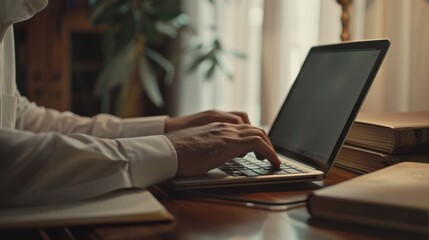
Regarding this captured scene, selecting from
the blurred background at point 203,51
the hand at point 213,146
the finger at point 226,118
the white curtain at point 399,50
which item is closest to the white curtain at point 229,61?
the blurred background at point 203,51

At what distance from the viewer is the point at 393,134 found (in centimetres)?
79

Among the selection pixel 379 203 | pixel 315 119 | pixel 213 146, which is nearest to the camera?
pixel 379 203

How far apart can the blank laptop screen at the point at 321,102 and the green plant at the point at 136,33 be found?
105 centimetres

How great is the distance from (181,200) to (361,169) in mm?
325

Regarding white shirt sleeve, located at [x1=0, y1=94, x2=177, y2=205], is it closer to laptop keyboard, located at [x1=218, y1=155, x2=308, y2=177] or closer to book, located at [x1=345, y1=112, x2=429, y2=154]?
laptop keyboard, located at [x1=218, y1=155, x2=308, y2=177]

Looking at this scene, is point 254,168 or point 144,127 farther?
point 144,127

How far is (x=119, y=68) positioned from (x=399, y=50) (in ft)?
4.60

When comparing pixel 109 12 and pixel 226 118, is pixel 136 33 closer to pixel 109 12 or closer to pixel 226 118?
pixel 109 12

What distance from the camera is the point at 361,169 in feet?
2.83

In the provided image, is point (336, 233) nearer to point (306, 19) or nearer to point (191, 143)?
point (191, 143)

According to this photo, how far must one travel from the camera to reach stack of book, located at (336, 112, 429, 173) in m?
0.80

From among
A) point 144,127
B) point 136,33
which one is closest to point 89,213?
point 144,127

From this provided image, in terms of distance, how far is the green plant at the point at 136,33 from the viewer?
220cm

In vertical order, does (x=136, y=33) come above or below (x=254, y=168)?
above
